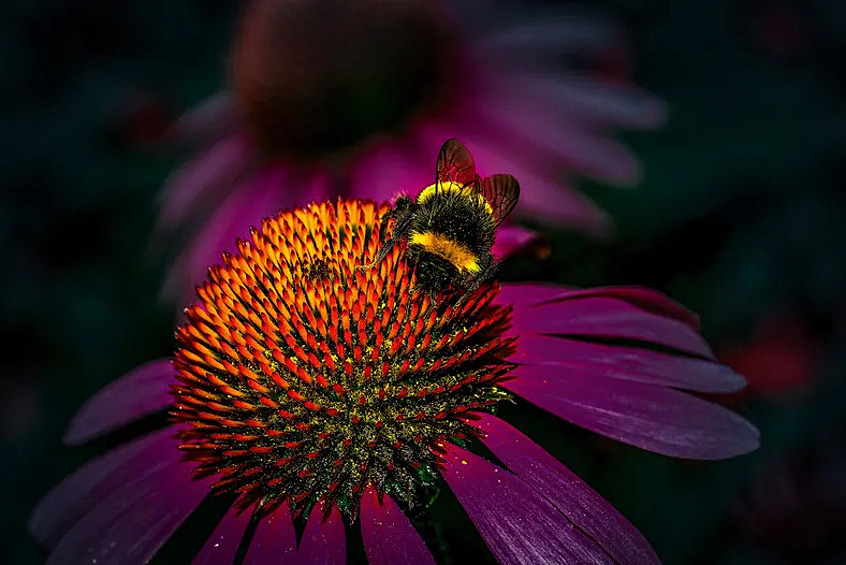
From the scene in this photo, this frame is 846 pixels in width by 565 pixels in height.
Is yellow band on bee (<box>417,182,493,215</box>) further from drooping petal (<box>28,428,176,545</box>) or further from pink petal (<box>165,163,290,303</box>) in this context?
pink petal (<box>165,163,290,303</box>)

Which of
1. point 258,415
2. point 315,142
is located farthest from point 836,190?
point 258,415

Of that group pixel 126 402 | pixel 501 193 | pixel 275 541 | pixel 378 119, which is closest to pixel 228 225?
pixel 378 119

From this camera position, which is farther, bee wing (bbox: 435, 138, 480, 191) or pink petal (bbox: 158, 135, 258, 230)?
pink petal (bbox: 158, 135, 258, 230)

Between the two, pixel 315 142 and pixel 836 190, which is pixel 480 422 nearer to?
pixel 315 142

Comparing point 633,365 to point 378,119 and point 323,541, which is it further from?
point 378,119

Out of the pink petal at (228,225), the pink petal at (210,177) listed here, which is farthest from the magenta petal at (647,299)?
the pink petal at (210,177)

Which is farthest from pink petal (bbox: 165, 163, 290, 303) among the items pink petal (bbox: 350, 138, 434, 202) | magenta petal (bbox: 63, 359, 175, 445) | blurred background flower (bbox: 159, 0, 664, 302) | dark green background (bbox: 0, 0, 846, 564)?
magenta petal (bbox: 63, 359, 175, 445)
